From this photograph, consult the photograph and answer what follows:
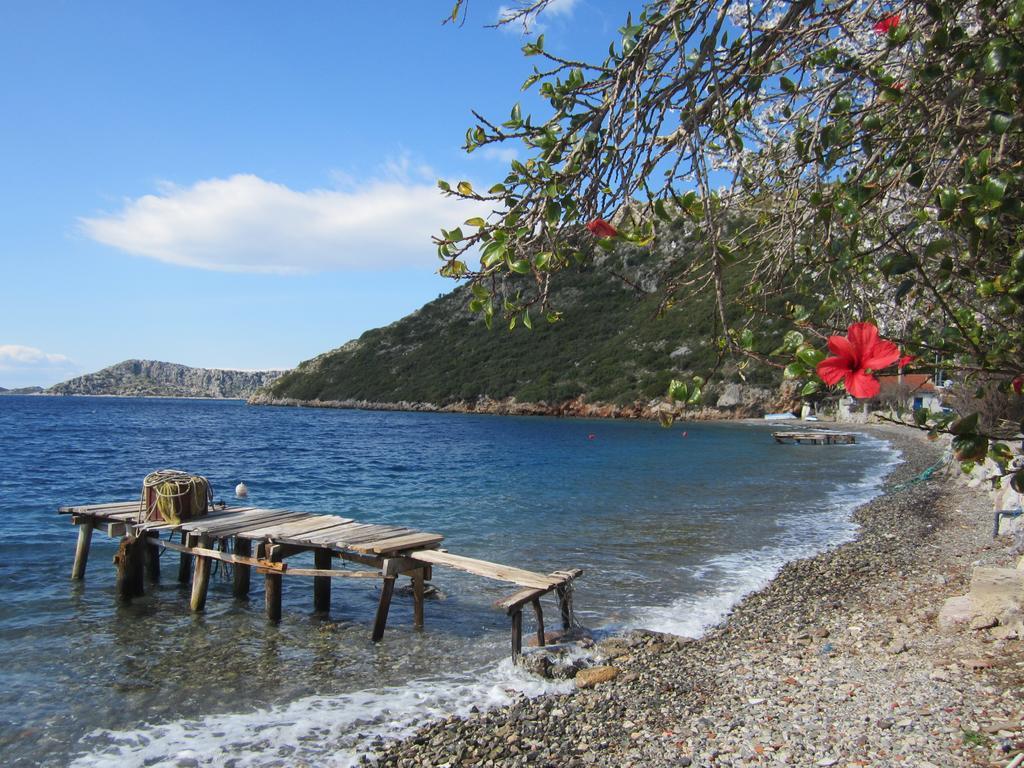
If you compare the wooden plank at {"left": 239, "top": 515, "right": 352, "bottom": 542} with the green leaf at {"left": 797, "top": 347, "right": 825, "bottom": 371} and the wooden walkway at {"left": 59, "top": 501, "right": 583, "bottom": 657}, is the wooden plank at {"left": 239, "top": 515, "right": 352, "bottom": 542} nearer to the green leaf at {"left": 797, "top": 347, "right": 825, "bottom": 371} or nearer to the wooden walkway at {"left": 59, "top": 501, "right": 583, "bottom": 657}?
the wooden walkway at {"left": 59, "top": 501, "right": 583, "bottom": 657}

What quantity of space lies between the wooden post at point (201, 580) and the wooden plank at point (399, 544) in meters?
2.88

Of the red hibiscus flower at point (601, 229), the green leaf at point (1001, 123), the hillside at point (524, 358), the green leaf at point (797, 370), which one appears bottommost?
the green leaf at point (797, 370)

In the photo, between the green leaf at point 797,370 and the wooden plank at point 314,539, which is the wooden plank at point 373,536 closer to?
the wooden plank at point 314,539

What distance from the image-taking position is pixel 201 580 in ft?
37.7

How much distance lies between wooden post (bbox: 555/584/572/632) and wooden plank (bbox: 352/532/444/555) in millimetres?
2124

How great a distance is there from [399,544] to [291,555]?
2073 millimetres

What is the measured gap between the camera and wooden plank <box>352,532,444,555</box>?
401 inches

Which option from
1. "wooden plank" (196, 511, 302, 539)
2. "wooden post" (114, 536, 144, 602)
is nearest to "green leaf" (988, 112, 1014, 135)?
"wooden plank" (196, 511, 302, 539)

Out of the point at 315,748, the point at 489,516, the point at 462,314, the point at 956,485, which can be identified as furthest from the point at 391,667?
the point at 462,314

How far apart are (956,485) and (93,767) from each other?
24162 millimetres

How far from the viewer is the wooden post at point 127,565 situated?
11.9 metres

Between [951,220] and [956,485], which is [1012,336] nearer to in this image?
[951,220]

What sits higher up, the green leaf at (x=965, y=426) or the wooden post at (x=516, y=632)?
the green leaf at (x=965, y=426)

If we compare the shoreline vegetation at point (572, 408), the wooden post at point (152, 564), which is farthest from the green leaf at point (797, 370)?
the shoreline vegetation at point (572, 408)
